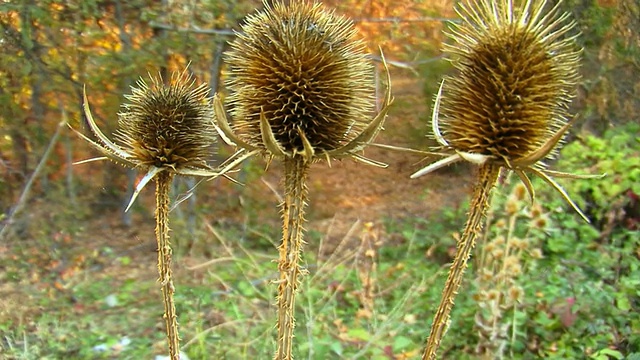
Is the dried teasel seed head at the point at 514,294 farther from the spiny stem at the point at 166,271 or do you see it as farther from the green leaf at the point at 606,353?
the spiny stem at the point at 166,271

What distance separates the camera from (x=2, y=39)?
3498 millimetres

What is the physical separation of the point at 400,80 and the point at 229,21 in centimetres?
249

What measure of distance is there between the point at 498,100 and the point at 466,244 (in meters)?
0.27

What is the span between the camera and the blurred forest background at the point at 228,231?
3.13 meters

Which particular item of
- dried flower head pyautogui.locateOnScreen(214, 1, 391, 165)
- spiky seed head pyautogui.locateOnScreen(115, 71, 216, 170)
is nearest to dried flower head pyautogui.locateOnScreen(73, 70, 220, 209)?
spiky seed head pyautogui.locateOnScreen(115, 71, 216, 170)

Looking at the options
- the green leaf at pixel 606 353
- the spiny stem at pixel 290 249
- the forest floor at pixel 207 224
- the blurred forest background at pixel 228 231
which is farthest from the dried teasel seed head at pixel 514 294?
the spiny stem at pixel 290 249

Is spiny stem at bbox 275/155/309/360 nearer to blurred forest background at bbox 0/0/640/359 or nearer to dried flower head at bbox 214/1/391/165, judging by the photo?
dried flower head at bbox 214/1/391/165

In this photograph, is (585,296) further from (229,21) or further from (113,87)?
(113,87)

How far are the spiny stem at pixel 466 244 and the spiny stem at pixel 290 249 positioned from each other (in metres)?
0.27

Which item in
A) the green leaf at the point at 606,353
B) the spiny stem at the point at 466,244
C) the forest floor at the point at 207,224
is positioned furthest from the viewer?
the forest floor at the point at 207,224

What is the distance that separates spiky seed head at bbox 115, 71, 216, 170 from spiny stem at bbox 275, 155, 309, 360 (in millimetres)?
233

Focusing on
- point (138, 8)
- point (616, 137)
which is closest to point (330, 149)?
point (138, 8)

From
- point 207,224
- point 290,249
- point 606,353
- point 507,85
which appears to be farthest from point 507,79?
point 207,224

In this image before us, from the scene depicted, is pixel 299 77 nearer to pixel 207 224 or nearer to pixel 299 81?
pixel 299 81
